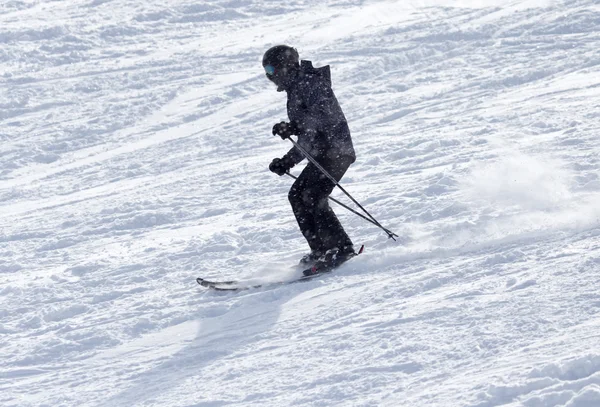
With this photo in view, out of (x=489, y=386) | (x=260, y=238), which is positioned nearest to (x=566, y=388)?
(x=489, y=386)

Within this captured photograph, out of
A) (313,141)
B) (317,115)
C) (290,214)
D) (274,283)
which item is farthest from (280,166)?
(290,214)

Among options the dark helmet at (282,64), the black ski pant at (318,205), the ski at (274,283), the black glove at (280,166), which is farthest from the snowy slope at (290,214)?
the dark helmet at (282,64)

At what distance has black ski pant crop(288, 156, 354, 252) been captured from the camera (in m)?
5.89

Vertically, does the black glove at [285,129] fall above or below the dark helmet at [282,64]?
below

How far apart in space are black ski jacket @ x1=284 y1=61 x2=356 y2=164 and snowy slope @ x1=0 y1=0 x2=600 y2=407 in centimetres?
83

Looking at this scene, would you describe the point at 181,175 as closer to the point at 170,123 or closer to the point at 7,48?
the point at 170,123

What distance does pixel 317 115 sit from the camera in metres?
5.64

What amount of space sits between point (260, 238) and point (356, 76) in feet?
20.6

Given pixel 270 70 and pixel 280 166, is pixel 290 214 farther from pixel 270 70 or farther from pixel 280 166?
pixel 270 70

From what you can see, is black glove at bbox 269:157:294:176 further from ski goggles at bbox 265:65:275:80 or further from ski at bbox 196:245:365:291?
ski at bbox 196:245:365:291

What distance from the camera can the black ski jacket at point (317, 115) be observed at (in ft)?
18.3

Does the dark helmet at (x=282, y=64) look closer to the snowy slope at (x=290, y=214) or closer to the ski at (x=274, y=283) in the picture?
the ski at (x=274, y=283)

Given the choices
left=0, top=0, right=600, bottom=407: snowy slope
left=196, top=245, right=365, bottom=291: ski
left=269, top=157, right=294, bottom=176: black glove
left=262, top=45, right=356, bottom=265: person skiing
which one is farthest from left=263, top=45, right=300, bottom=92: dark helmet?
left=0, top=0, right=600, bottom=407: snowy slope

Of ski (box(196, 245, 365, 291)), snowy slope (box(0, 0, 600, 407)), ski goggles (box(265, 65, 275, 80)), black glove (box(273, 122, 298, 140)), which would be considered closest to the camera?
snowy slope (box(0, 0, 600, 407))
